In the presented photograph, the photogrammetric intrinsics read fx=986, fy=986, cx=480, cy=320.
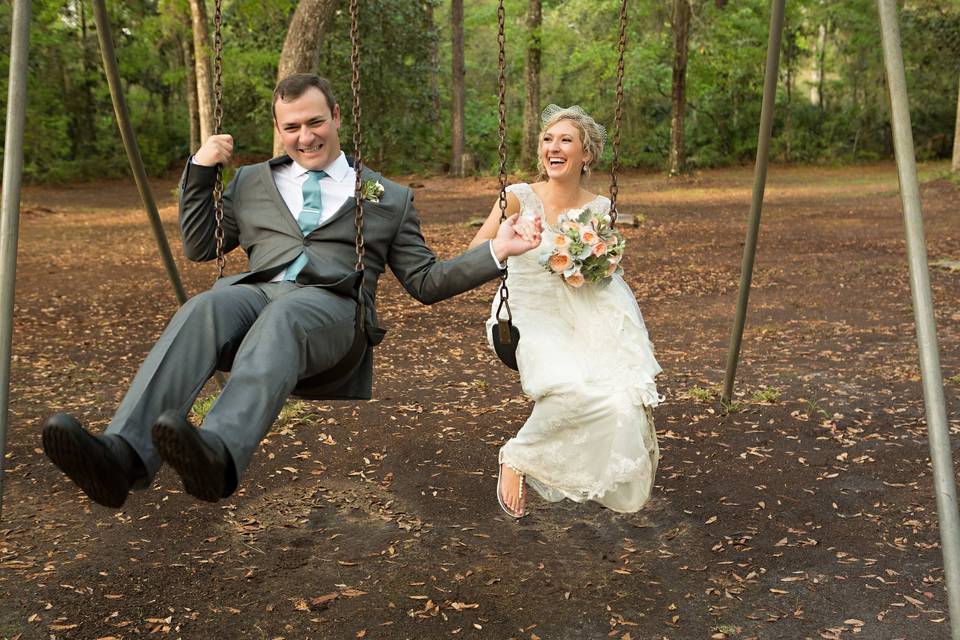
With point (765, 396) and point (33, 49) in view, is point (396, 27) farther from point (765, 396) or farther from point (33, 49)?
point (765, 396)

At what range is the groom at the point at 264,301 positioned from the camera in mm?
2432

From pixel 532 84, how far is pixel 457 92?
3011mm

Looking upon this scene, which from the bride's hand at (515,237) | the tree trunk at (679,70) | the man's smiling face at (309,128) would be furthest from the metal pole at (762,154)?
the tree trunk at (679,70)

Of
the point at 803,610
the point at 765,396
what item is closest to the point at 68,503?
the point at 803,610

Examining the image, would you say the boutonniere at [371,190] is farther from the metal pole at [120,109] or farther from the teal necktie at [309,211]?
the metal pole at [120,109]

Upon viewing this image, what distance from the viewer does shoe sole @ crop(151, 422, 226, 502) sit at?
2293 mm

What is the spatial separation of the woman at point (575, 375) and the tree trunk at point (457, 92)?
812 inches

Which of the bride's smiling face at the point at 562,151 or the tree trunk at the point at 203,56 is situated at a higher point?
the tree trunk at the point at 203,56

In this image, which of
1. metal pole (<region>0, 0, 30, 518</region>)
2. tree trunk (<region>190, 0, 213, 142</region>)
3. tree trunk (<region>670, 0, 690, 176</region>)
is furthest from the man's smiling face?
tree trunk (<region>670, 0, 690, 176</region>)

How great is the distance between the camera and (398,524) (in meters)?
4.13

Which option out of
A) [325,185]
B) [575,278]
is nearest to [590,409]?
[575,278]

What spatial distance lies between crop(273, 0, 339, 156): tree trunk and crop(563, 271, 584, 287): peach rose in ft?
29.1

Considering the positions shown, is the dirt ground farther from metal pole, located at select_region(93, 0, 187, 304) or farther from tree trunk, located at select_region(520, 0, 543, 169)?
tree trunk, located at select_region(520, 0, 543, 169)

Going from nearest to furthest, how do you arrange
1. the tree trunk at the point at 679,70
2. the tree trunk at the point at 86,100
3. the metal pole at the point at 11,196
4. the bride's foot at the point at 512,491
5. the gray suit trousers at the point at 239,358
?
1. the gray suit trousers at the point at 239,358
2. the metal pole at the point at 11,196
3. the bride's foot at the point at 512,491
4. the tree trunk at the point at 679,70
5. the tree trunk at the point at 86,100
